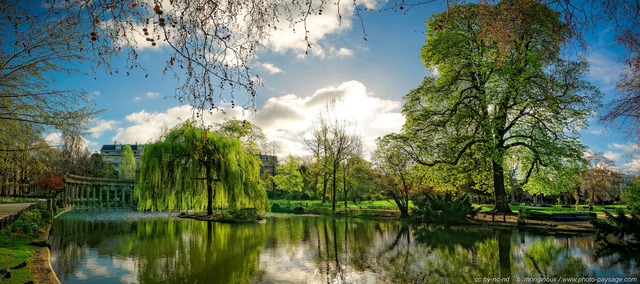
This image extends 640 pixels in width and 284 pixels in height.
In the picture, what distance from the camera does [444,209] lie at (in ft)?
72.3

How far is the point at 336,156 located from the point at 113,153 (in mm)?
86801

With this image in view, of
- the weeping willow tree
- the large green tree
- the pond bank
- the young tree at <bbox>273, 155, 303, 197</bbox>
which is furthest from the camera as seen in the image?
the young tree at <bbox>273, 155, 303, 197</bbox>

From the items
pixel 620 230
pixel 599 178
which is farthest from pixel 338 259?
pixel 599 178

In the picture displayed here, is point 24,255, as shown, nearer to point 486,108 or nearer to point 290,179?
point 486,108

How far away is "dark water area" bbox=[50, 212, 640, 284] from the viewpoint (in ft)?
29.1

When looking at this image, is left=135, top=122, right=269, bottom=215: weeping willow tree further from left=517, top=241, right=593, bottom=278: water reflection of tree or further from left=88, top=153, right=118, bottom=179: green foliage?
left=88, top=153, right=118, bottom=179: green foliage

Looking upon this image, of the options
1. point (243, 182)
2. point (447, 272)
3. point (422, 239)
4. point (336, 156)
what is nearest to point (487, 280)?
point (447, 272)

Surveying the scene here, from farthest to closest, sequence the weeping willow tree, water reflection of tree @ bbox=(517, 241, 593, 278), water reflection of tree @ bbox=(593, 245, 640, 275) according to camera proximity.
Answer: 1. the weeping willow tree
2. water reflection of tree @ bbox=(593, 245, 640, 275)
3. water reflection of tree @ bbox=(517, 241, 593, 278)

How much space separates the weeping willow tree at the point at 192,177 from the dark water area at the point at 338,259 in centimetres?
622

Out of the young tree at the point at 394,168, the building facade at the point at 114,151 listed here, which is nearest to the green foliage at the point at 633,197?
the young tree at the point at 394,168

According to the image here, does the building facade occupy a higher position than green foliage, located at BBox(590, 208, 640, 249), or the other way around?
the building facade

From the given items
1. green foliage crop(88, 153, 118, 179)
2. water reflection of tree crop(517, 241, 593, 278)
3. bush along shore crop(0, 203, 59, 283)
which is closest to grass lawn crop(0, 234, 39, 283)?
bush along shore crop(0, 203, 59, 283)

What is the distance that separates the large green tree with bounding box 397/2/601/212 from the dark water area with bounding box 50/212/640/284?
5.66 metres

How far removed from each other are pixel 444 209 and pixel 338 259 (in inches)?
519
